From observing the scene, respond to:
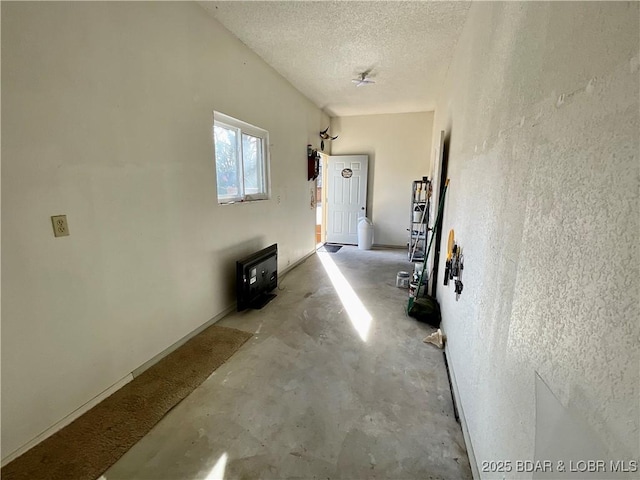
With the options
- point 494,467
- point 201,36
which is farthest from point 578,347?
point 201,36

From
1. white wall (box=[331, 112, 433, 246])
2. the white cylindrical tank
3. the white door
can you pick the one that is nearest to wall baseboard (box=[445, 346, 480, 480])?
the white cylindrical tank

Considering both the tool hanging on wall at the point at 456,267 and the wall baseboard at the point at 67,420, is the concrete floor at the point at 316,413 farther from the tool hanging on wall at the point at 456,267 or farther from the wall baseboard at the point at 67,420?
the tool hanging on wall at the point at 456,267

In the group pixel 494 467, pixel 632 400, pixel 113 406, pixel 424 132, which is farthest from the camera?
pixel 424 132

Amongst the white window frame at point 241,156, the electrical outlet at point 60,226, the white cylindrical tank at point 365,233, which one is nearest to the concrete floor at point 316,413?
the electrical outlet at point 60,226

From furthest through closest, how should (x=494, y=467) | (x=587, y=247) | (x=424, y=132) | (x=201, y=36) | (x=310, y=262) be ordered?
(x=424, y=132), (x=310, y=262), (x=201, y=36), (x=494, y=467), (x=587, y=247)

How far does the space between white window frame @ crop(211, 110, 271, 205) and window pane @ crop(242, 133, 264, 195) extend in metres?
0.03

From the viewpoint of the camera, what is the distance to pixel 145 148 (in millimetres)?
1955

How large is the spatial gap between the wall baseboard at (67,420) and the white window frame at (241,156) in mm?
1654

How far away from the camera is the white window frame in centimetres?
282

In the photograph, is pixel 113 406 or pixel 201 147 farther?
pixel 201 147

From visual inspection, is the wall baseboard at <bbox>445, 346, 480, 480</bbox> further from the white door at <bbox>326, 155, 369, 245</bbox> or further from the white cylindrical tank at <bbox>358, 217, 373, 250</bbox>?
the white door at <bbox>326, 155, 369, 245</bbox>

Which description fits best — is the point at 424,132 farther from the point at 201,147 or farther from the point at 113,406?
the point at 113,406

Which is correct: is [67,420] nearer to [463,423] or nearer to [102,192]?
[102,192]

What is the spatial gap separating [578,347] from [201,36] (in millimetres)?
3015
